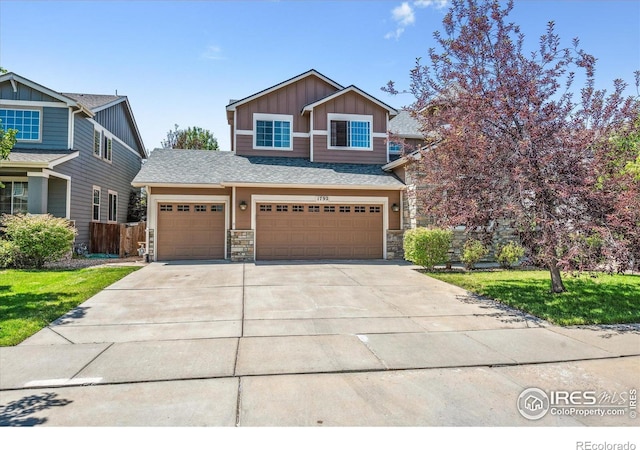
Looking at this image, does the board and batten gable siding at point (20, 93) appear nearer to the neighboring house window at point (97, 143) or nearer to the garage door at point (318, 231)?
the neighboring house window at point (97, 143)

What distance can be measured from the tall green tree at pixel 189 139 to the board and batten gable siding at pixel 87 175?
9624 mm

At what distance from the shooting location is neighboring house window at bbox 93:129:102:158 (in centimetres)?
1734

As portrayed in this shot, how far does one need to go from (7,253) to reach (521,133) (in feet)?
48.8

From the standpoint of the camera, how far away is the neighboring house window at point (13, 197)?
47.6 feet

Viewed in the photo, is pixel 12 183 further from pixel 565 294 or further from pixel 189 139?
pixel 565 294

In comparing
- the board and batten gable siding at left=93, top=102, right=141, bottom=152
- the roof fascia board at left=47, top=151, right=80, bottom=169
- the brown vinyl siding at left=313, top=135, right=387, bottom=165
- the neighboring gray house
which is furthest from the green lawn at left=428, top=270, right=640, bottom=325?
the board and batten gable siding at left=93, top=102, right=141, bottom=152

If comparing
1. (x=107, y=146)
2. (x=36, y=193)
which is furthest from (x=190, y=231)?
(x=107, y=146)

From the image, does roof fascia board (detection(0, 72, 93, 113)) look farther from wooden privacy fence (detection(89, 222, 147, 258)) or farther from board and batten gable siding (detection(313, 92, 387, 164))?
board and batten gable siding (detection(313, 92, 387, 164))

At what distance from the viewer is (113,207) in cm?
2022

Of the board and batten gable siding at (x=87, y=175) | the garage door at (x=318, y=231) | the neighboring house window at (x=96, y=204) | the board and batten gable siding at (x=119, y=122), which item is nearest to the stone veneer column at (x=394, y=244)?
the garage door at (x=318, y=231)

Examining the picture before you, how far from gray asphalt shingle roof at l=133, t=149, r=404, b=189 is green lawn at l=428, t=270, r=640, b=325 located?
5.37 metres
